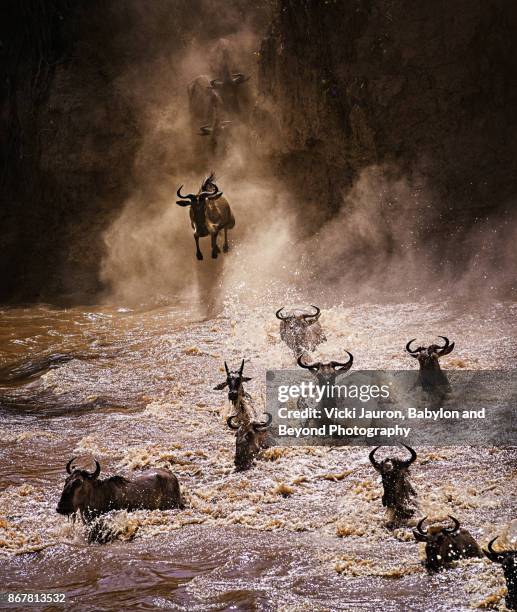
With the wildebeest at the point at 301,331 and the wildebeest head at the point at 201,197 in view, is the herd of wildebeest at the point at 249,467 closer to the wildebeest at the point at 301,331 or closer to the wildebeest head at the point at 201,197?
the wildebeest at the point at 301,331

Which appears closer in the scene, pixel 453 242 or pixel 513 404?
pixel 513 404

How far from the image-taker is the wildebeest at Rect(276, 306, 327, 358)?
422 inches

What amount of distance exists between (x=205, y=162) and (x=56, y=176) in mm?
3737

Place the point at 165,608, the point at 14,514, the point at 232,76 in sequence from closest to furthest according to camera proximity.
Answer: the point at 165,608 → the point at 14,514 → the point at 232,76

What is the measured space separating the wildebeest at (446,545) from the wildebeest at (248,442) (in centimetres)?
240

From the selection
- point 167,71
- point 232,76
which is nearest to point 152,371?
point 232,76

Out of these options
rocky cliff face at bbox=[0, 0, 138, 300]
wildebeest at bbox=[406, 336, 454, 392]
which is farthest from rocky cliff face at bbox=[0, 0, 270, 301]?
wildebeest at bbox=[406, 336, 454, 392]

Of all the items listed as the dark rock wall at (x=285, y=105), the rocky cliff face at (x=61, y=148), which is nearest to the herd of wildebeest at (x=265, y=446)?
the dark rock wall at (x=285, y=105)

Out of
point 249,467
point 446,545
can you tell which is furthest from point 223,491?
point 446,545

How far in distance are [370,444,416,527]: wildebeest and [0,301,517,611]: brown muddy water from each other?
137 millimetres

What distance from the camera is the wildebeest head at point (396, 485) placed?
5.89 meters

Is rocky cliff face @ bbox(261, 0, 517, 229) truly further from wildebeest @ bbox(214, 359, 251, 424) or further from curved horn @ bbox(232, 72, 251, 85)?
wildebeest @ bbox(214, 359, 251, 424)

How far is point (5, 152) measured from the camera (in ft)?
63.3

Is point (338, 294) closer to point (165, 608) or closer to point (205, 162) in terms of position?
point (205, 162)
